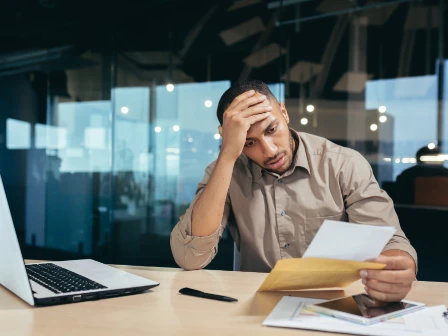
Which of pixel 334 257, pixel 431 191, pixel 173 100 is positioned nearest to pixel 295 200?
pixel 334 257

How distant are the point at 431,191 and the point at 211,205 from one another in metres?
2.55

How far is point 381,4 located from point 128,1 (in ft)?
6.94

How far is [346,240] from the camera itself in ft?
2.70

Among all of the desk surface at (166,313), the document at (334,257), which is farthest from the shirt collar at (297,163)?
the document at (334,257)

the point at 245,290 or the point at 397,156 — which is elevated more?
the point at 397,156

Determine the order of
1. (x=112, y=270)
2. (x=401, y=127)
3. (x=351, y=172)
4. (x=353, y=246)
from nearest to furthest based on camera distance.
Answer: (x=353, y=246)
(x=112, y=270)
(x=351, y=172)
(x=401, y=127)

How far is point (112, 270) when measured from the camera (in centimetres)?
125

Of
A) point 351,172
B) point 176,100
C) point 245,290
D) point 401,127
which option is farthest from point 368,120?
point 245,290

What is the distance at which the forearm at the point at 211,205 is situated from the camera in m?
1.46

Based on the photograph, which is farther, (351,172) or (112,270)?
(351,172)

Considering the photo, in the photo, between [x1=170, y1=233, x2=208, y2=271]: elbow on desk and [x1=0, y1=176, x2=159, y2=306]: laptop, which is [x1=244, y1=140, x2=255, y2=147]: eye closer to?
[x1=170, y1=233, x2=208, y2=271]: elbow on desk

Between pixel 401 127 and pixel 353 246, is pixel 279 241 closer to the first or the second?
pixel 353 246

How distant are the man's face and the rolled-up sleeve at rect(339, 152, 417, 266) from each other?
8.3 inches

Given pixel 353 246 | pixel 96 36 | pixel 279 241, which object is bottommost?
pixel 279 241
